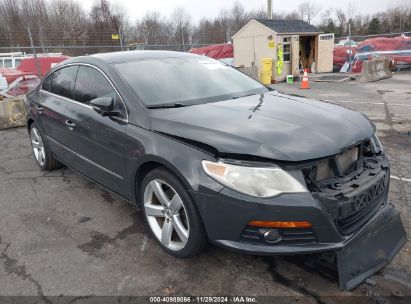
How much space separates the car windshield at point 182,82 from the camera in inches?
132

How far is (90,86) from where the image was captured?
12.6 feet

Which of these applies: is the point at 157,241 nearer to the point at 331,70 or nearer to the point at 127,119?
the point at 127,119

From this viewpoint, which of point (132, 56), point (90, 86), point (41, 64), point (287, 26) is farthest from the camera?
point (287, 26)

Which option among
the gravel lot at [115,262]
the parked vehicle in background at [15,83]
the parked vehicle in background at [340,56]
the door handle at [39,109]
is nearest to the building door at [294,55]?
the parked vehicle in background at [340,56]

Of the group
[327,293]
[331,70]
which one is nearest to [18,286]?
[327,293]

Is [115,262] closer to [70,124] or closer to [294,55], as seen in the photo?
[70,124]

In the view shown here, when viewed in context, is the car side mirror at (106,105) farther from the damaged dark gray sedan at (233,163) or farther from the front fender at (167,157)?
the front fender at (167,157)

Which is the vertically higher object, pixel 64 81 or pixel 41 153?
pixel 64 81

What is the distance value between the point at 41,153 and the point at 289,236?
4080 millimetres

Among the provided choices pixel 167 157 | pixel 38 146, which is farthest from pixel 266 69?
pixel 167 157

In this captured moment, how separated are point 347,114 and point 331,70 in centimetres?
2014

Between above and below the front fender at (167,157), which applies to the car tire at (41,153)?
below

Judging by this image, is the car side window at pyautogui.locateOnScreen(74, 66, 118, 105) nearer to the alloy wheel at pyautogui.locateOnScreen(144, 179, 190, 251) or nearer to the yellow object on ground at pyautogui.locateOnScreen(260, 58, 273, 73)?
the alloy wheel at pyautogui.locateOnScreen(144, 179, 190, 251)

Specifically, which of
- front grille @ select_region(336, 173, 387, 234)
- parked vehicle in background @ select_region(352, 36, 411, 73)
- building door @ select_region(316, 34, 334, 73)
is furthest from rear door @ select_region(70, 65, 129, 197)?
building door @ select_region(316, 34, 334, 73)
